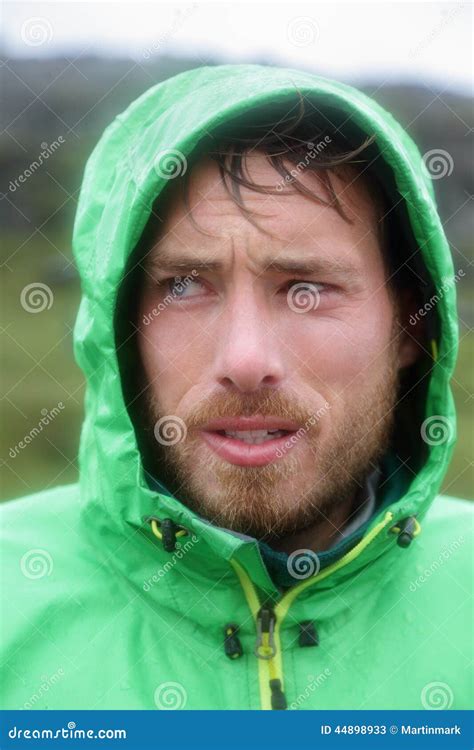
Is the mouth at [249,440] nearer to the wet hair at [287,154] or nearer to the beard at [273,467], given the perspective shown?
the beard at [273,467]

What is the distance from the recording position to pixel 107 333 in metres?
2.08

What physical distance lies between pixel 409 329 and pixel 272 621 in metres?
0.93

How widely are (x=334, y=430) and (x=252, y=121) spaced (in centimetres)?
80

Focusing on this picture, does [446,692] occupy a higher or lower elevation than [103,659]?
higher

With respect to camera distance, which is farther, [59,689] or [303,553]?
[303,553]

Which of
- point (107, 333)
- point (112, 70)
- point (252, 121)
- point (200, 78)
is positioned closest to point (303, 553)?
point (107, 333)

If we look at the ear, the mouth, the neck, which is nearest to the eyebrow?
the ear

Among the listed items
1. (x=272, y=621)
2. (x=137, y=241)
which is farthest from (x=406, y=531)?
(x=137, y=241)

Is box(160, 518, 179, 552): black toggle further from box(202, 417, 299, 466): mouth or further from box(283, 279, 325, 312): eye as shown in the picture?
box(283, 279, 325, 312): eye

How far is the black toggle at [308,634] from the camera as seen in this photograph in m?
1.92

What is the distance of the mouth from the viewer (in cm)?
201
